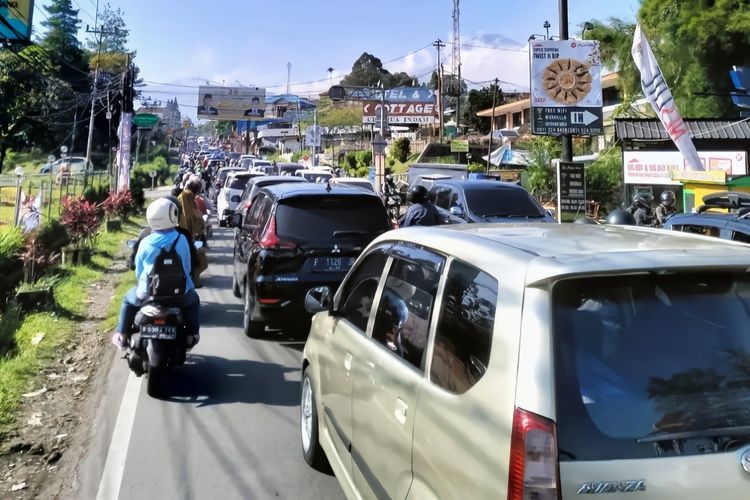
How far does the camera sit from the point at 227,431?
5.48m

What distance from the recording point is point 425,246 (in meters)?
3.31

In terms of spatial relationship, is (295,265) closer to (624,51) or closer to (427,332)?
(427,332)

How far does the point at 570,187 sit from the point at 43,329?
9.41 meters

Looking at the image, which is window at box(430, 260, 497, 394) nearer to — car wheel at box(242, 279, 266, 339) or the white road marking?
the white road marking

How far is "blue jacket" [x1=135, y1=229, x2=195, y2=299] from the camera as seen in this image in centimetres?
634

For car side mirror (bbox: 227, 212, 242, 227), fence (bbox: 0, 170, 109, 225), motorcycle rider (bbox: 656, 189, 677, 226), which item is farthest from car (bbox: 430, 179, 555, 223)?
fence (bbox: 0, 170, 109, 225)

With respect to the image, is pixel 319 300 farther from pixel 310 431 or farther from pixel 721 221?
pixel 721 221

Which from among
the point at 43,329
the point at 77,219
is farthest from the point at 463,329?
the point at 77,219

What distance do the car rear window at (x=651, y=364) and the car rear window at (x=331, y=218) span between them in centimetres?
557

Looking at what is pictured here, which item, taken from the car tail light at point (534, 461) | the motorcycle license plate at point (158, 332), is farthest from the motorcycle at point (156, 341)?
the car tail light at point (534, 461)

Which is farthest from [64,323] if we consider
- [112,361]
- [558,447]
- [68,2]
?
[68,2]

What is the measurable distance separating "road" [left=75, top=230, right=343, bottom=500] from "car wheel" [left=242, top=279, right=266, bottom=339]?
0.80 feet

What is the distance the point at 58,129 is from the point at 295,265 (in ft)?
230

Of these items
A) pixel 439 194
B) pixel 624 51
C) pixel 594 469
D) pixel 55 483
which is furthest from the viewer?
pixel 624 51
